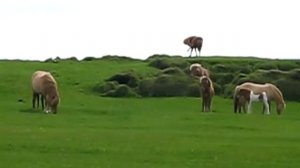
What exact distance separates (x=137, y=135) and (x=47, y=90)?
11774mm

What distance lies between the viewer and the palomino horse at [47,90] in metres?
38.5

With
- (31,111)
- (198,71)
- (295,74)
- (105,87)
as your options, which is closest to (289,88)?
(295,74)

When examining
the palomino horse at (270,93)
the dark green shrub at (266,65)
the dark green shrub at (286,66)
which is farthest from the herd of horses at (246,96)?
the dark green shrub at (286,66)

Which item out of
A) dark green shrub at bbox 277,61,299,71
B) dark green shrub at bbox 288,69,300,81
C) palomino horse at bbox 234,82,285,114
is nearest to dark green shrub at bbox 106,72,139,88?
dark green shrub at bbox 288,69,300,81

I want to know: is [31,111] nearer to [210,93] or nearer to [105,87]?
[210,93]

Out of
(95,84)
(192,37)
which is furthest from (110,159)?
(192,37)

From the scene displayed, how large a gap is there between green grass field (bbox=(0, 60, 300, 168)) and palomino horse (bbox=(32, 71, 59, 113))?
97 centimetres

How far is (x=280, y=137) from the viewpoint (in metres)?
29.3

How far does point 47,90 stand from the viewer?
39.6m

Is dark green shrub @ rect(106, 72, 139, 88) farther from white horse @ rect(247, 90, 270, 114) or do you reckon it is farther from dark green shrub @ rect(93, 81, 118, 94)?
white horse @ rect(247, 90, 270, 114)

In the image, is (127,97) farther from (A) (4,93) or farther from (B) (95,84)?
(A) (4,93)

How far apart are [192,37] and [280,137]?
42.7 m

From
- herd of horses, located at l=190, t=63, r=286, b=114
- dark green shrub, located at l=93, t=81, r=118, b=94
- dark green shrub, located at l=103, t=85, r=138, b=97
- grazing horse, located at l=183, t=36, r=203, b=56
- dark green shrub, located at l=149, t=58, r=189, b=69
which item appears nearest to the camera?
herd of horses, located at l=190, t=63, r=286, b=114

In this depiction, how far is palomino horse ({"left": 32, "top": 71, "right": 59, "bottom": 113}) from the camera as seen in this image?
38.5 m
